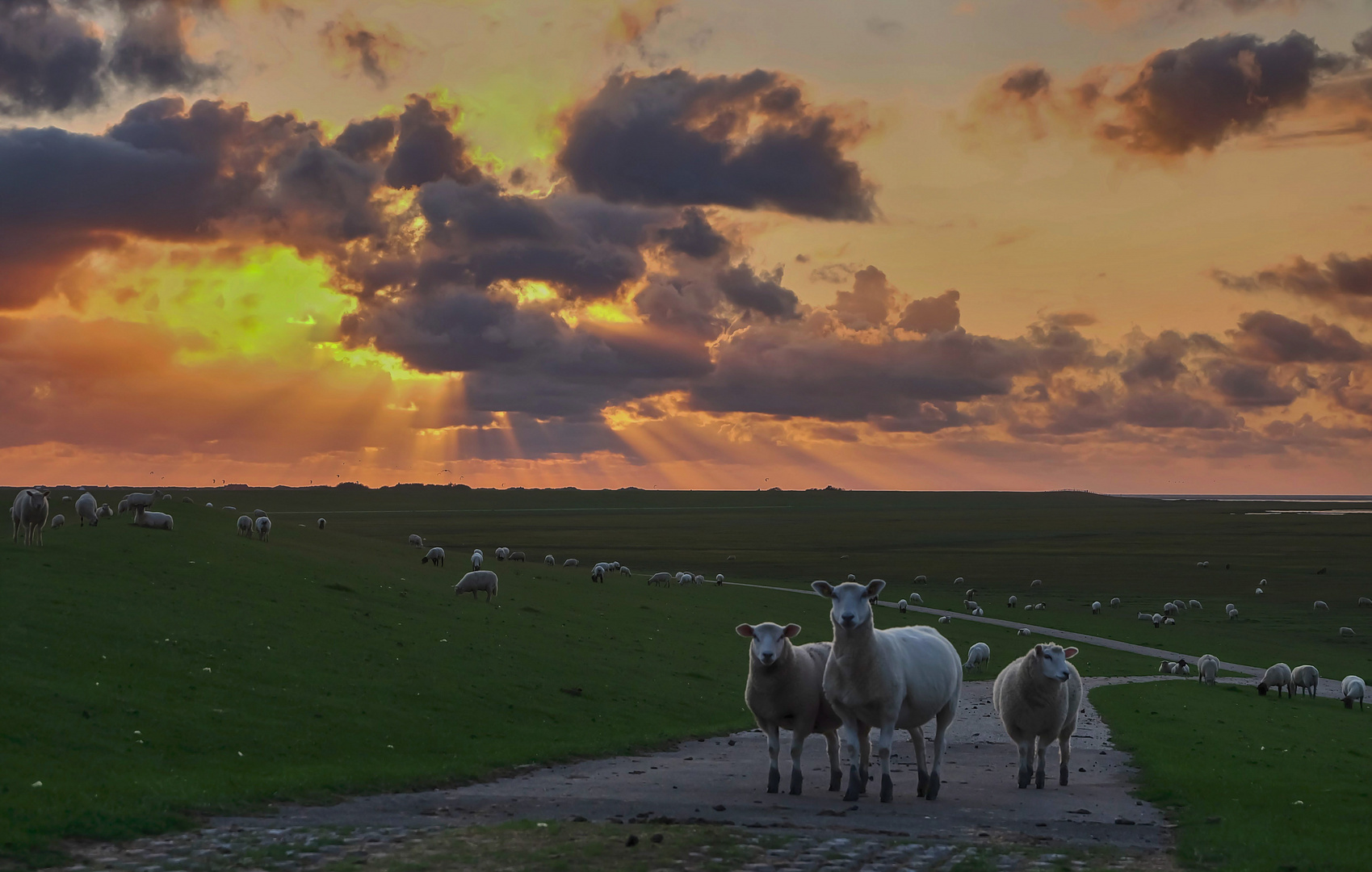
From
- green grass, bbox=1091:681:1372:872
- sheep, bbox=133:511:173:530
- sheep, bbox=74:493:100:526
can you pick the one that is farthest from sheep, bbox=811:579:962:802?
sheep, bbox=74:493:100:526

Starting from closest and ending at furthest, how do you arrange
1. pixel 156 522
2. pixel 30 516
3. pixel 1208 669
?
1. pixel 30 516
2. pixel 1208 669
3. pixel 156 522

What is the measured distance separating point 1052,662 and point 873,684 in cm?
427

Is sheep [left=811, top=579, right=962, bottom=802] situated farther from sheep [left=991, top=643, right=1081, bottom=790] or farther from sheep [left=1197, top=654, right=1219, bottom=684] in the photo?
sheep [left=1197, top=654, right=1219, bottom=684]

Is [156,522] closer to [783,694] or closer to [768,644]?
[783,694]

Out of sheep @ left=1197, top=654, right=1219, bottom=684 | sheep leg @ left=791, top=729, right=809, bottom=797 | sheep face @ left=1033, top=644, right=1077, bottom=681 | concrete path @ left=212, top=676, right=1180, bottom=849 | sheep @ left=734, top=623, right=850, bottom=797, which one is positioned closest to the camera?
concrete path @ left=212, top=676, right=1180, bottom=849

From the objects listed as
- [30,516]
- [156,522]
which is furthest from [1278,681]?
[156,522]

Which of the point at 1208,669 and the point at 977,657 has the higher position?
the point at 1208,669

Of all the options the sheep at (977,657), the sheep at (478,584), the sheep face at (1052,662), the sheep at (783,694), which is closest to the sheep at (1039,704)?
the sheep face at (1052,662)

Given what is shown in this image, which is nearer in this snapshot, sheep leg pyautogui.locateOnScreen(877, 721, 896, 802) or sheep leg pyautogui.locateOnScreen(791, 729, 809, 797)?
sheep leg pyautogui.locateOnScreen(877, 721, 896, 802)

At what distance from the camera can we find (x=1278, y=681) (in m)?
46.8

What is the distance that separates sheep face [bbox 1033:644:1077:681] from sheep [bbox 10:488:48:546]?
1493 inches

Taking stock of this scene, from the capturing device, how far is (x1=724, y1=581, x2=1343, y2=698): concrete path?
176 ft

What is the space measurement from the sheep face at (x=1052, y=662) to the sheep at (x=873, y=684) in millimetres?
2264

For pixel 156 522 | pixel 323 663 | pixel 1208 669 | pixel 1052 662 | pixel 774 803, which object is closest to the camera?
pixel 774 803
